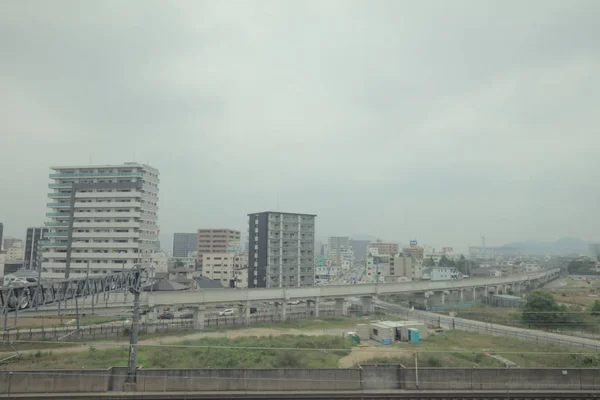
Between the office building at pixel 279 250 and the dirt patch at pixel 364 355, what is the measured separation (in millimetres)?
34687

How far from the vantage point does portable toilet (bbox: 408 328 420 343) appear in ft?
79.3

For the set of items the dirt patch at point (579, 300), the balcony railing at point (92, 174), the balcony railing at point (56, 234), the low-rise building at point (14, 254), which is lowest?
the dirt patch at point (579, 300)

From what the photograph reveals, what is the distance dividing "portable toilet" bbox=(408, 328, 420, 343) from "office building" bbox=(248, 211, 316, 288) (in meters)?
32.7

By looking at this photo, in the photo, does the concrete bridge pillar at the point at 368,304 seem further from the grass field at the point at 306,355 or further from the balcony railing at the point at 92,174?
the balcony railing at the point at 92,174

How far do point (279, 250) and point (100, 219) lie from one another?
26.1m

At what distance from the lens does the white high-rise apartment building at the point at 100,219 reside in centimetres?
4931

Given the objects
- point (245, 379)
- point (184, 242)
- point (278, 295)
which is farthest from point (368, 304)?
point (184, 242)

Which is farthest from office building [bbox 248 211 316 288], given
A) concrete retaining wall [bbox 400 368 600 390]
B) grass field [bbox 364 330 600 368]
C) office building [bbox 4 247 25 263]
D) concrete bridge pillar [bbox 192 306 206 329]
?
office building [bbox 4 247 25 263]

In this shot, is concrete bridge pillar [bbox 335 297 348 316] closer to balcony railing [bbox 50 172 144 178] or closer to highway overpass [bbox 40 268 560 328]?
highway overpass [bbox 40 268 560 328]

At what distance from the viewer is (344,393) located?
13180 millimetres

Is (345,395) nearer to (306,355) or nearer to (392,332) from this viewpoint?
(306,355)

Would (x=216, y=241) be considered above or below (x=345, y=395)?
above

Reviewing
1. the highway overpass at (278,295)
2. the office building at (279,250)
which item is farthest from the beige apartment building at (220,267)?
the highway overpass at (278,295)

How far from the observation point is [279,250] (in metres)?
56.8
